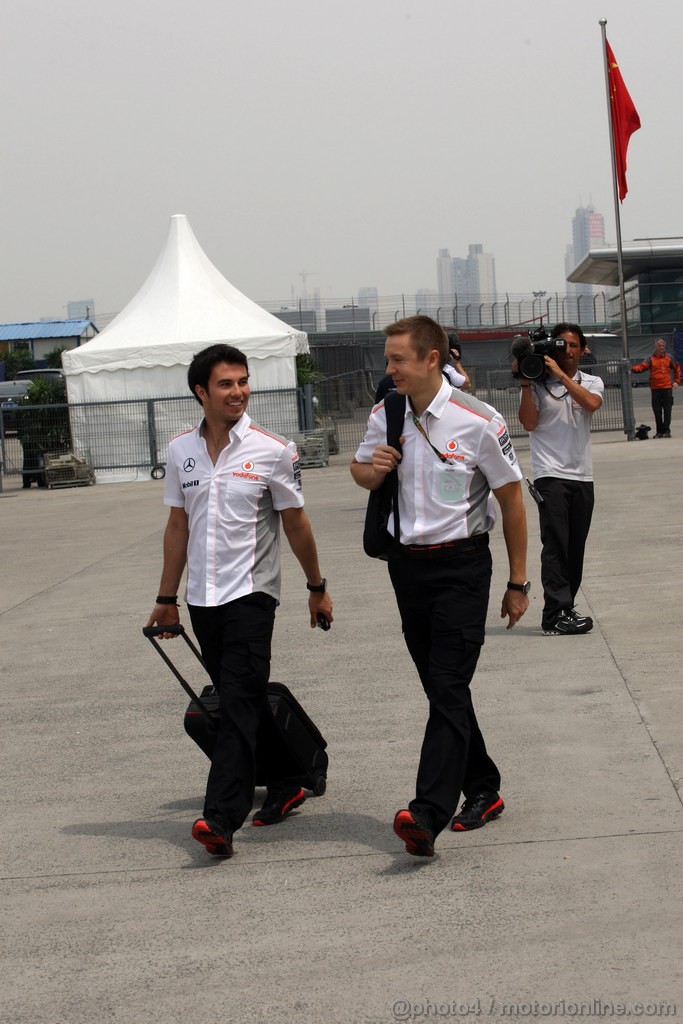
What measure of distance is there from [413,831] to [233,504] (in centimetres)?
133

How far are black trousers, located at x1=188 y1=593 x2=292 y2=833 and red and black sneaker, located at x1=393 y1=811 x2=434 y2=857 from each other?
23.3 inches

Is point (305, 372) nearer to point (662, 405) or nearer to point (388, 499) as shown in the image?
A: point (662, 405)

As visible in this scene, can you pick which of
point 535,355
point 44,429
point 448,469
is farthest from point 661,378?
point 448,469

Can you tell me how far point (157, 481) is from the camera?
23797mm

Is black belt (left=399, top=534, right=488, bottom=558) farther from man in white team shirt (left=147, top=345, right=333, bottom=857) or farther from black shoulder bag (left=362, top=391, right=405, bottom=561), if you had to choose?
man in white team shirt (left=147, top=345, right=333, bottom=857)

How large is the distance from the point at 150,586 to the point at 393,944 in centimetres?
724

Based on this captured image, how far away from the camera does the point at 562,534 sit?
7.74m

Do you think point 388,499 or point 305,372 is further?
point 305,372

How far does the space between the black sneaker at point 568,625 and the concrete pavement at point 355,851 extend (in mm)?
109

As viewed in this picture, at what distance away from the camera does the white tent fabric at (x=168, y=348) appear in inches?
928

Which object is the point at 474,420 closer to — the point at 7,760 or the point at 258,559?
the point at 258,559

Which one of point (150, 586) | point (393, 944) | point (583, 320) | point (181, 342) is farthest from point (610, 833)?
point (583, 320)

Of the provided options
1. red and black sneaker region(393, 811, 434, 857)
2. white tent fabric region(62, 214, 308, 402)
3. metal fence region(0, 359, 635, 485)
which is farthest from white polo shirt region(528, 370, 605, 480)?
metal fence region(0, 359, 635, 485)

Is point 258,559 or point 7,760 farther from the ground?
point 258,559
